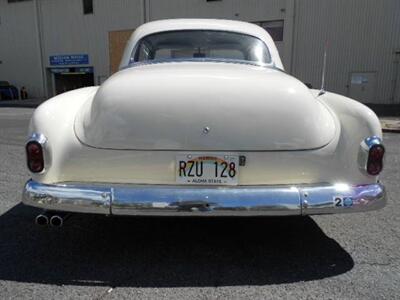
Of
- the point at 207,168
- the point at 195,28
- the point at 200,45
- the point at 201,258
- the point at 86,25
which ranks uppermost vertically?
the point at 86,25

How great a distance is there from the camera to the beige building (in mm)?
18812

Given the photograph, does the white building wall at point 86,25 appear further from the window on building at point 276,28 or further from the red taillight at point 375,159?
the red taillight at point 375,159

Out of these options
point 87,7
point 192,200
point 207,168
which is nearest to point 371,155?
point 207,168

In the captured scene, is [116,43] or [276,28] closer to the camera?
[276,28]

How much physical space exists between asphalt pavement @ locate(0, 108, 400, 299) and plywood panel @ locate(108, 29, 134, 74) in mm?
22171

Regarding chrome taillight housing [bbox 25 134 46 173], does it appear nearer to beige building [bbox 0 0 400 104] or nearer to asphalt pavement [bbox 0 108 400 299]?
asphalt pavement [bbox 0 108 400 299]

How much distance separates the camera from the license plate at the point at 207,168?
8.38 ft

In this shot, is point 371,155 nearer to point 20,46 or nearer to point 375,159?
point 375,159

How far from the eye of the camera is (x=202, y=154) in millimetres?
2551

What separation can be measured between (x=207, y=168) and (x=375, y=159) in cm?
117

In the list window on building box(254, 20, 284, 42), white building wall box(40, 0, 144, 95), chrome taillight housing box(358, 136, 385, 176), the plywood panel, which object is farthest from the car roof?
the plywood panel

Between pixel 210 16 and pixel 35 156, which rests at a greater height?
pixel 210 16

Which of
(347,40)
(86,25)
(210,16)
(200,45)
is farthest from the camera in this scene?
(86,25)

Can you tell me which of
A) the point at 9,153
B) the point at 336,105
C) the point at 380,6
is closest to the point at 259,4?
the point at 380,6
